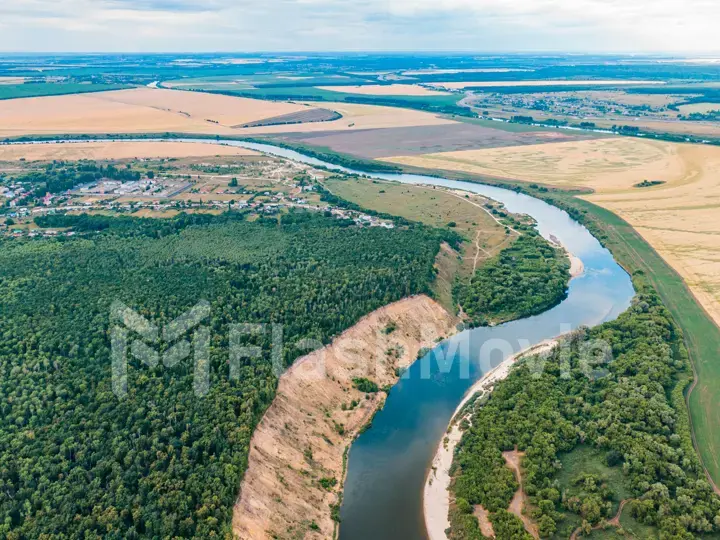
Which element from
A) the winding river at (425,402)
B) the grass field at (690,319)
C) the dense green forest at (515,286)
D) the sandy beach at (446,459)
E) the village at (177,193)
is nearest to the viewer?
the sandy beach at (446,459)

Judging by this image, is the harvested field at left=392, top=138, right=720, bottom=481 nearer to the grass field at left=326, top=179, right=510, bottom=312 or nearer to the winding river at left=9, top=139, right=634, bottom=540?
the winding river at left=9, top=139, right=634, bottom=540

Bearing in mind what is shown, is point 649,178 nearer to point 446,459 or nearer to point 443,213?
point 443,213

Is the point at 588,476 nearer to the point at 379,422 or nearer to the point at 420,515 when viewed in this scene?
the point at 420,515

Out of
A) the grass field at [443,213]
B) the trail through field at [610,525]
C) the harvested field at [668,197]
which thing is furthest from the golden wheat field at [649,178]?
the trail through field at [610,525]

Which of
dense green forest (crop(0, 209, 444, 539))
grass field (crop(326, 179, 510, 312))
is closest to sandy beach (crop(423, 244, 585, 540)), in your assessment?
grass field (crop(326, 179, 510, 312))

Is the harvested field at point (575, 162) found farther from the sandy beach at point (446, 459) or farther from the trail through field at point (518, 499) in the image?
the trail through field at point (518, 499)

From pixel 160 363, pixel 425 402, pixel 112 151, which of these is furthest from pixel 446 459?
pixel 112 151
